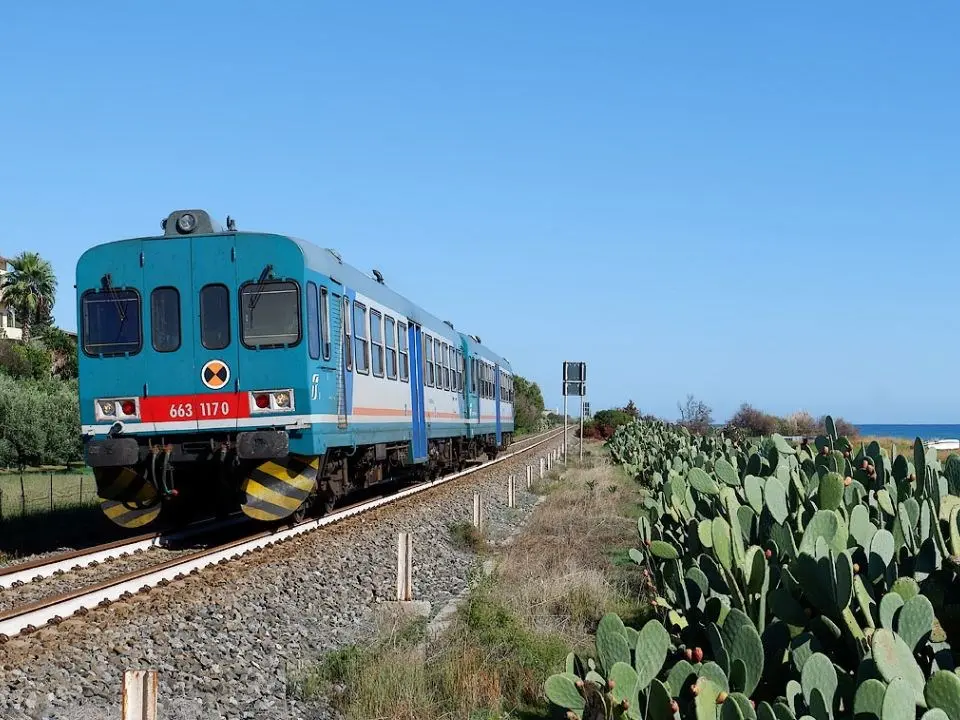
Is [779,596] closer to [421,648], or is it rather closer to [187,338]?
[421,648]

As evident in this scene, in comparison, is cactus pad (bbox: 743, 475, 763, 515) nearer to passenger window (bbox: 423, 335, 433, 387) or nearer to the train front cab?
the train front cab

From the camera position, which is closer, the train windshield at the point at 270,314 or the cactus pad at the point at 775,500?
the cactus pad at the point at 775,500

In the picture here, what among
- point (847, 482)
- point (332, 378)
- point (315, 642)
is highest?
point (332, 378)

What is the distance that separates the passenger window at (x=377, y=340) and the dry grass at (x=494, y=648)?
4.69 meters

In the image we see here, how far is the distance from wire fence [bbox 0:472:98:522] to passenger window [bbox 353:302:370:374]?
5.14 m

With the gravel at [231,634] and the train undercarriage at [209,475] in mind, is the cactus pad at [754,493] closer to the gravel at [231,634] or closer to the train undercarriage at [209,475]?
the gravel at [231,634]

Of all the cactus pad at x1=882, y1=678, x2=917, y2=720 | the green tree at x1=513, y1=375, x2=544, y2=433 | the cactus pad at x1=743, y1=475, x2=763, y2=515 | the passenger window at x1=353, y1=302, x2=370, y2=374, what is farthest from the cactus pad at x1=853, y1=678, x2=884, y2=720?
the green tree at x1=513, y1=375, x2=544, y2=433

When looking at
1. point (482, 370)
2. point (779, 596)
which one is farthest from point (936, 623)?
point (482, 370)

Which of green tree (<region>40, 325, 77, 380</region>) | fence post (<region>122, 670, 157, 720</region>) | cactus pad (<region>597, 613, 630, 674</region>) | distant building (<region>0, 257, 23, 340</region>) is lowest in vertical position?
fence post (<region>122, 670, 157, 720</region>)

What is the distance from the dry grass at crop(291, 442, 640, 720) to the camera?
18.6 ft

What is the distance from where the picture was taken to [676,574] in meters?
5.44

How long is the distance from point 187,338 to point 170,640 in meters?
5.54

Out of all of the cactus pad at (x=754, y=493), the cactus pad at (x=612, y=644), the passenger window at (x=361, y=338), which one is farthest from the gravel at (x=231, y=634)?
the passenger window at (x=361, y=338)

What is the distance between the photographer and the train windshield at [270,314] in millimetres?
12047
